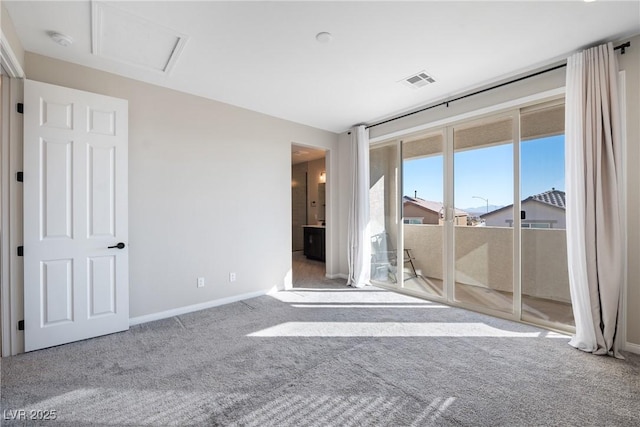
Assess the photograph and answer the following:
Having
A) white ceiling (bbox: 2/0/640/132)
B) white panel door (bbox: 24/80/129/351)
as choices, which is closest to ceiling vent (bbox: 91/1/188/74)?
white ceiling (bbox: 2/0/640/132)

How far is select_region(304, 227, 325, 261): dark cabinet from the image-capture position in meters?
7.09

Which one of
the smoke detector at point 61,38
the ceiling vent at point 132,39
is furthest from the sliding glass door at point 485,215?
the smoke detector at point 61,38

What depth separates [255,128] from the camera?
167 inches

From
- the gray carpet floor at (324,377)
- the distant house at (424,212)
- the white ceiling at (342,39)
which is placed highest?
the white ceiling at (342,39)

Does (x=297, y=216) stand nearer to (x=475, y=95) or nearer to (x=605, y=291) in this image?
(x=475, y=95)

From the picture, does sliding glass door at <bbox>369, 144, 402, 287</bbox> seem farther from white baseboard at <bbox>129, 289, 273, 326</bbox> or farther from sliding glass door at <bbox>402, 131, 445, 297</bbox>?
white baseboard at <bbox>129, 289, 273, 326</bbox>

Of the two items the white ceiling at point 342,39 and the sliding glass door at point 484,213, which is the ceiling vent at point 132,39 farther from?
the sliding glass door at point 484,213

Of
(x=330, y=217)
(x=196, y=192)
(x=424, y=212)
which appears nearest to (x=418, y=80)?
(x=424, y=212)

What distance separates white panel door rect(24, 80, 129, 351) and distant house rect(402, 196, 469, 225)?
3674 millimetres

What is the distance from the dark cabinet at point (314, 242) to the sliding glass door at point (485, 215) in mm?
2508

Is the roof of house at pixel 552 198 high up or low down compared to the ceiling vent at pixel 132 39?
down

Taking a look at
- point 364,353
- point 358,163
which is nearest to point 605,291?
point 364,353

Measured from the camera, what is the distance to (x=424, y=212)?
4215mm

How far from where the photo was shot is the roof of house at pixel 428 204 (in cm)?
380
